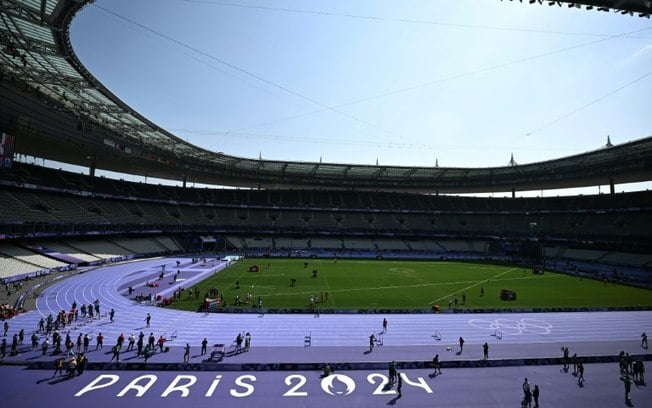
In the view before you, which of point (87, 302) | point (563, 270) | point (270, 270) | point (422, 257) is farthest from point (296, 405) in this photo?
point (422, 257)

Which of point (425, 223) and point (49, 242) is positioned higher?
point (425, 223)

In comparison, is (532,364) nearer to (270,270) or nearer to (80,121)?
(270,270)

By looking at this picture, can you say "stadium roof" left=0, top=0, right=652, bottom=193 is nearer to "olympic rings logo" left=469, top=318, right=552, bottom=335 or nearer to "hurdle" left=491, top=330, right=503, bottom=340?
"hurdle" left=491, top=330, right=503, bottom=340

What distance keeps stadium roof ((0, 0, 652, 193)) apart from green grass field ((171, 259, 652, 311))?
19.7m

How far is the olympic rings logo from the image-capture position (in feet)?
72.7

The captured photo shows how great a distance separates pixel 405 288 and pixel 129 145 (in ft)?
131

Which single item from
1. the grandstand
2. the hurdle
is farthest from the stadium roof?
the hurdle

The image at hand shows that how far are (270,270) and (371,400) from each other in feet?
102

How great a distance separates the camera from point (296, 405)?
42.9ft

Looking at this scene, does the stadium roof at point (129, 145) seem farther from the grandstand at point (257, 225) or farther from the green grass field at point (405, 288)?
the green grass field at point (405, 288)

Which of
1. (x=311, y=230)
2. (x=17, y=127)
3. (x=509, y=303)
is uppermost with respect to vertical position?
(x=17, y=127)

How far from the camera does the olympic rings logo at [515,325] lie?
22.2 metres

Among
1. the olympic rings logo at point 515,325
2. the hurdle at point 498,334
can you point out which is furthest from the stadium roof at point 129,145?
the olympic rings logo at point 515,325

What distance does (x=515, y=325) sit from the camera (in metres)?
23.4
